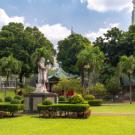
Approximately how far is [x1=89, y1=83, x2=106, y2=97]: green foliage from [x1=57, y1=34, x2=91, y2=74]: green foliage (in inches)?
501

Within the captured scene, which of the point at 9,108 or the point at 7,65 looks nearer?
the point at 9,108

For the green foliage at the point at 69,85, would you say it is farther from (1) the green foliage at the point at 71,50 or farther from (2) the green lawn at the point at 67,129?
(2) the green lawn at the point at 67,129

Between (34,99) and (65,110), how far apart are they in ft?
16.3

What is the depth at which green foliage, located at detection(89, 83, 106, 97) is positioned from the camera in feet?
191

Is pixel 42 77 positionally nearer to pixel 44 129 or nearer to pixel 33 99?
pixel 33 99

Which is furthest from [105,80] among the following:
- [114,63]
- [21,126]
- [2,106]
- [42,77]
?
[21,126]

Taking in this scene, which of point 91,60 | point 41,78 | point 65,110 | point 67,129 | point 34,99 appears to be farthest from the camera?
point 91,60

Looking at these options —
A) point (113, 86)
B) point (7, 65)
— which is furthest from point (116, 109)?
point (7, 65)

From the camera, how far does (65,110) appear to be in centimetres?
2870

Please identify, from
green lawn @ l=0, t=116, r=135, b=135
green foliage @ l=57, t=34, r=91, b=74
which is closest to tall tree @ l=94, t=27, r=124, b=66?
green foliage @ l=57, t=34, r=91, b=74

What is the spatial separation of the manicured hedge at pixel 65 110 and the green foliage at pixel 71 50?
142 feet

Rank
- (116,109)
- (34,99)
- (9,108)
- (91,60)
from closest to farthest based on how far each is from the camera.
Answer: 1. (9,108)
2. (34,99)
3. (116,109)
4. (91,60)

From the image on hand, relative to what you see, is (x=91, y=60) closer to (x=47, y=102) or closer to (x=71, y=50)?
(x=71, y=50)

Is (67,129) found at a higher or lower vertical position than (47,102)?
lower
